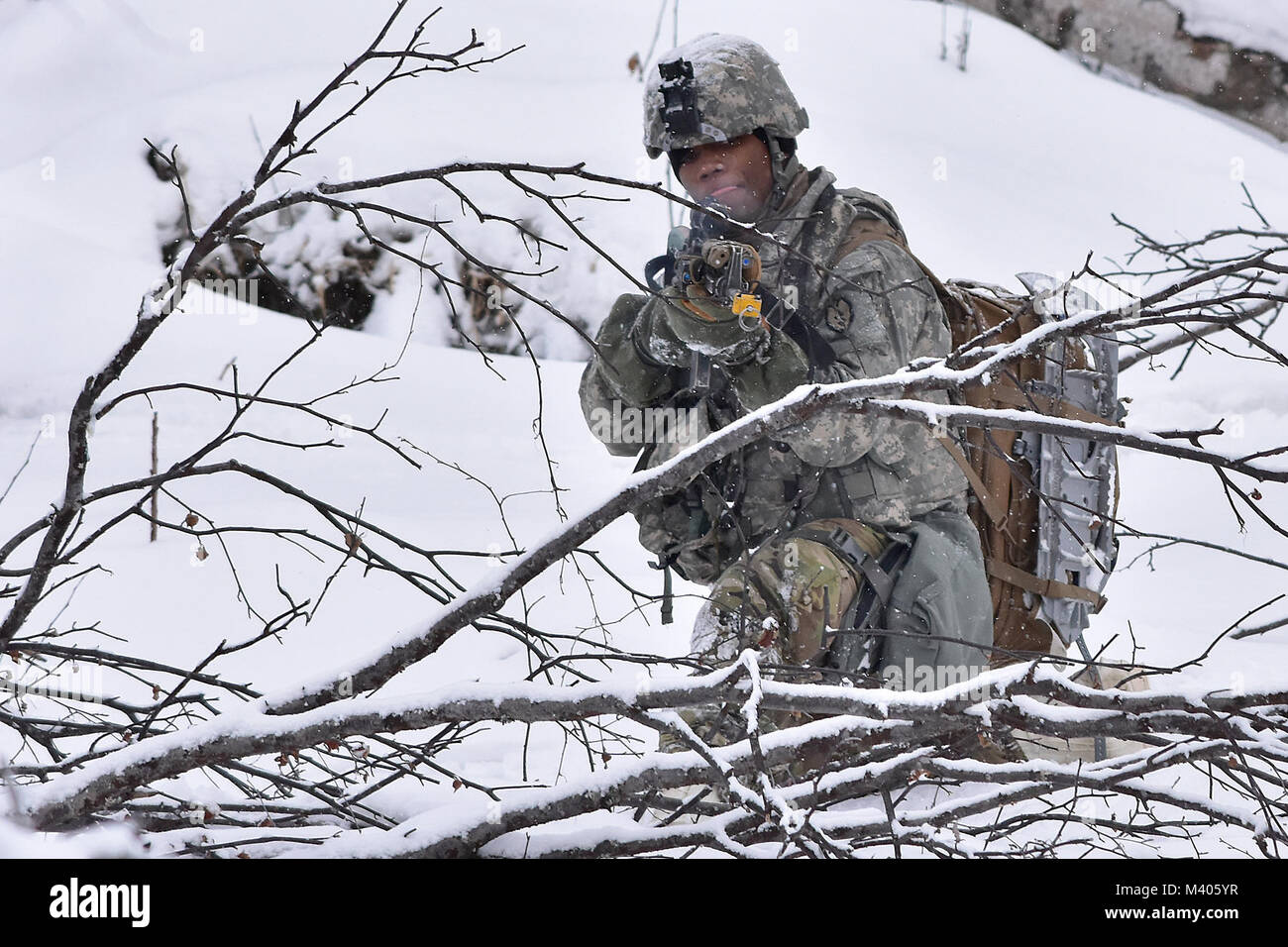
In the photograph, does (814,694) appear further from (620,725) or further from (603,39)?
(603,39)

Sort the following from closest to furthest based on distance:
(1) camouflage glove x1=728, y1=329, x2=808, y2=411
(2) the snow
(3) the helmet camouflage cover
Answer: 1. (1) camouflage glove x1=728, y1=329, x2=808, y2=411
2. (3) the helmet camouflage cover
3. (2) the snow

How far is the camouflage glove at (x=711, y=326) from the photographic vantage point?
2.62m

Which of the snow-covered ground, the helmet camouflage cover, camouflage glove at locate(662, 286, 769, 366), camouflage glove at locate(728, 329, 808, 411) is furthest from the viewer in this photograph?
the snow-covered ground

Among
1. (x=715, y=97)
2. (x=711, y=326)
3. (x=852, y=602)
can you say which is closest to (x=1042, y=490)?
(x=852, y=602)

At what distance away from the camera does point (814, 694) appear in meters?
1.49

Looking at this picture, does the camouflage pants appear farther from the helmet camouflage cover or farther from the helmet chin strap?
the helmet camouflage cover

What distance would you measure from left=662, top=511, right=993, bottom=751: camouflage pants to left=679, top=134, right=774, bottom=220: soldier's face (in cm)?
82

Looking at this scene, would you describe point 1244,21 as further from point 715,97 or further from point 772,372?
point 772,372

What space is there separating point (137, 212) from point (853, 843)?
657cm

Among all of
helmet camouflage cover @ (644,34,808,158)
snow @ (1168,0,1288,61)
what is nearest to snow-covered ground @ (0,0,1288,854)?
snow @ (1168,0,1288,61)

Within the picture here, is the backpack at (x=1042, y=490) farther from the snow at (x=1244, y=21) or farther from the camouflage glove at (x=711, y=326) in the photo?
the snow at (x=1244, y=21)

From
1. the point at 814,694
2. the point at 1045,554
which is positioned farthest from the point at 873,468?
the point at 814,694

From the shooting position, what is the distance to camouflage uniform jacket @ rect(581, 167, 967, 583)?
2822 mm

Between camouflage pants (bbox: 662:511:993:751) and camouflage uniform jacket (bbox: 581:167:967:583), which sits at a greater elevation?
camouflage uniform jacket (bbox: 581:167:967:583)
